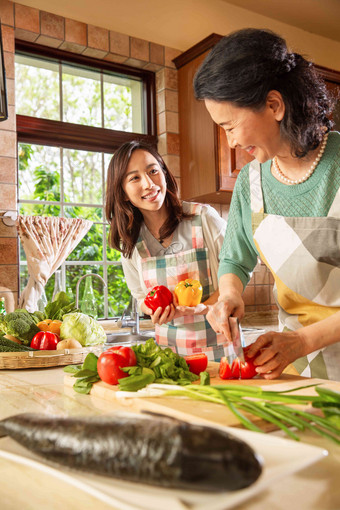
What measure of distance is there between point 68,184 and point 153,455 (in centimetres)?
305

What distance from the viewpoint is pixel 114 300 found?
11.7 ft

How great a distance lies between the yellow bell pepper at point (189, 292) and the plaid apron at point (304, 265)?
54 cm

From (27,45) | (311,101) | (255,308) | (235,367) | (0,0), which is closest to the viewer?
(235,367)

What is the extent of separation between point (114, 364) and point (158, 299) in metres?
0.89

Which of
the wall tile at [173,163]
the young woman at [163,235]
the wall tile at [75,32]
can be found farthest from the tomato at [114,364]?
the wall tile at [75,32]

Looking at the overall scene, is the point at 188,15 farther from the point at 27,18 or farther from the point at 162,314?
the point at 162,314

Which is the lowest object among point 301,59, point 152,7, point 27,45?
point 301,59

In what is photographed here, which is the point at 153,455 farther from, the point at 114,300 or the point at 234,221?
the point at 114,300

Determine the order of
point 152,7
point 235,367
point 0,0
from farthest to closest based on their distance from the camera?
point 152,7
point 0,0
point 235,367

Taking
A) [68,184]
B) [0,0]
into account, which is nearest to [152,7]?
[0,0]

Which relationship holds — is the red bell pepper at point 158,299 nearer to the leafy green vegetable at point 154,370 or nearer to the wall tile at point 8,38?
the leafy green vegetable at point 154,370

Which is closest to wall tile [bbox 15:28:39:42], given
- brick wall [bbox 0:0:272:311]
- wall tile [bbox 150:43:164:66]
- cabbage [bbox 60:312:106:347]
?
brick wall [bbox 0:0:272:311]

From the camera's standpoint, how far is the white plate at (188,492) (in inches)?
20.9

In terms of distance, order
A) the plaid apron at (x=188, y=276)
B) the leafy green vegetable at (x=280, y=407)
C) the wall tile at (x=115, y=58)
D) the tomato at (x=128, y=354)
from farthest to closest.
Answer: the wall tile at (x=115, y=58) → the plaid apron at (x=188, y=276) → the tomato at (x=128, y=354) → the leafy green vegetable at (x=280, y=407)
